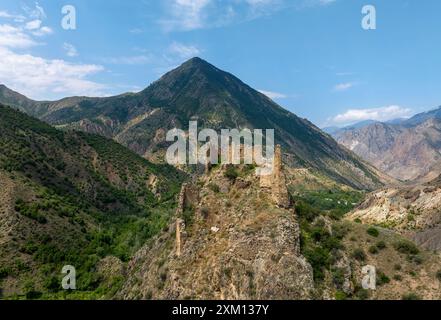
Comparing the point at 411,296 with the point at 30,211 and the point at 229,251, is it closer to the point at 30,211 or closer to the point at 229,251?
the point at 229,251

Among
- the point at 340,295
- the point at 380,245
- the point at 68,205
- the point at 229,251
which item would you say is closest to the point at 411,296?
the point at 340,295

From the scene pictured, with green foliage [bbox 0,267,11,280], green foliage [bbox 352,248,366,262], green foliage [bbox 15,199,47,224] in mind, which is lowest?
green foliage [bbox 0,267,11,280]

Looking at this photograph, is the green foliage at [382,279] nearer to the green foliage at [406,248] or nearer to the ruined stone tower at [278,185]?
the green foliage at [406,248]

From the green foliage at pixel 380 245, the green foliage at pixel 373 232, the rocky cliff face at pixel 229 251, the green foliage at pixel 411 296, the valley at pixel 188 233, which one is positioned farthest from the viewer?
the green foliage at pixel 373 232

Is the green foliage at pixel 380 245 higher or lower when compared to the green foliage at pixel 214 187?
lower

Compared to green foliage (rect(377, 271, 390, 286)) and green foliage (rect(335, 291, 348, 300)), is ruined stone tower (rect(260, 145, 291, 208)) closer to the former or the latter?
green foliage (rect(335, 291, 348, 300))

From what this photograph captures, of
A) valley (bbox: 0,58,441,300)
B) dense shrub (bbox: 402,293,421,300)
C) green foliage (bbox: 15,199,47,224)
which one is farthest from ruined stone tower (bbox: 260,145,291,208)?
green foliage (bbox: 15,199,47,224)

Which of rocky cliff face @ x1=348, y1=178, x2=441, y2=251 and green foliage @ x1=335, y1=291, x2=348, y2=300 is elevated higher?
rocky cliff face @ x1=348, y1=178, x2=441, y2=251

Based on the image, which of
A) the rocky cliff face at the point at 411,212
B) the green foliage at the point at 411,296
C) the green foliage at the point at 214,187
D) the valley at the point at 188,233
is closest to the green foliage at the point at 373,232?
the valley at the point at 188,233
